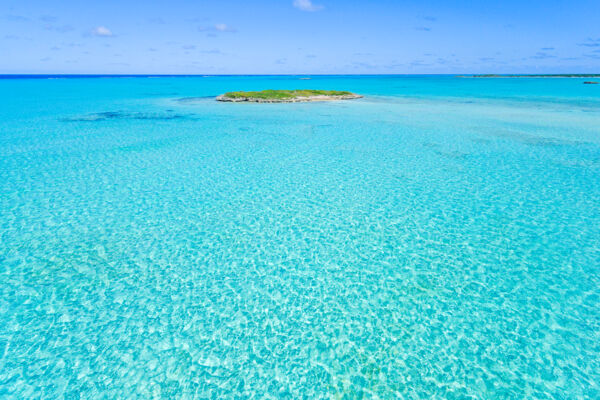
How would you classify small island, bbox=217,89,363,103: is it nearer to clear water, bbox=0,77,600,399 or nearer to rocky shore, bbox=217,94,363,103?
rocky shore, bbox=217,94,363,103

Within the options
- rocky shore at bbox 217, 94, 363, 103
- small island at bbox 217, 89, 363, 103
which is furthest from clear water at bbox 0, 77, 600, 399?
small island at bbox 217, 89, 363, 103

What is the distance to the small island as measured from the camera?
49969mm

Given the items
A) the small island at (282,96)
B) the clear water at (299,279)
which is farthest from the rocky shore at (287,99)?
the clear water at (299,279)

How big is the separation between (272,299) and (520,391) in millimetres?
5227

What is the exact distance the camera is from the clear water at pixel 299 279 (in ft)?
19.4

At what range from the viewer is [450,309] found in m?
7.38

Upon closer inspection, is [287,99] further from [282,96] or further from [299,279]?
[299,279]

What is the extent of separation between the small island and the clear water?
34391 mm

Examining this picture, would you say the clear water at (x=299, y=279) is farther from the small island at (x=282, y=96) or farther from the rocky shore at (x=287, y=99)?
the small island at (x=282, y=96)

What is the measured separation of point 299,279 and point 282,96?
157ft

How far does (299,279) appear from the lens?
27.7ft

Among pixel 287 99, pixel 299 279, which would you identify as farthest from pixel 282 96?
pixel 299 279

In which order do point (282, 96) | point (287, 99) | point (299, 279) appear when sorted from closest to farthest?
point (299, 279) → point (287, 99) → point (282, 96)

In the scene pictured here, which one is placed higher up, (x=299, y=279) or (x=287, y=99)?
(x=287, y=99)
